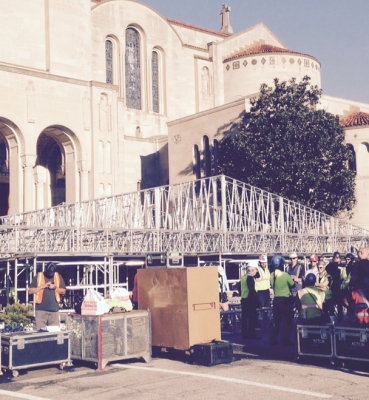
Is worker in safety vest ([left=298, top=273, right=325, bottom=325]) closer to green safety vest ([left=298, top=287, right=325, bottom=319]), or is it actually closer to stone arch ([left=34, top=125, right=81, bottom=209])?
green safety vest ([left=298, top=287, right=325, bottom=319])

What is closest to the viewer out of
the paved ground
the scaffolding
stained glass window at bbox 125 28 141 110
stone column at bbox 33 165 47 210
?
the paved ground

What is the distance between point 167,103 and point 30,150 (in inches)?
686

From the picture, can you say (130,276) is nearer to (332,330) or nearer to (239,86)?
(332,330)

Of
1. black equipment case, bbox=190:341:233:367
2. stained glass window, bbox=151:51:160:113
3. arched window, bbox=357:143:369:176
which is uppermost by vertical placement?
stained glass window, bbox=151:51:160:113

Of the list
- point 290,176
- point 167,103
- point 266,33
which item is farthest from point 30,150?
point 266,33

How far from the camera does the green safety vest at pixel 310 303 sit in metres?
12.8

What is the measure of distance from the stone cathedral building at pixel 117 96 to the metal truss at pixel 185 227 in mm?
5111

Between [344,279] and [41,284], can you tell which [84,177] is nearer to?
[344,279]

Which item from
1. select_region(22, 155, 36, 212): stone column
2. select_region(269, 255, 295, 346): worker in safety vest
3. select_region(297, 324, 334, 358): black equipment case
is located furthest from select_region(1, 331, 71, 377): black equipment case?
select_region(22, 155, 36, 212): stone column

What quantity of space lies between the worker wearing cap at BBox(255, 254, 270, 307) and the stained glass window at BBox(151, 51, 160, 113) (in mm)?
34597

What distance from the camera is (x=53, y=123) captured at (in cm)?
3588

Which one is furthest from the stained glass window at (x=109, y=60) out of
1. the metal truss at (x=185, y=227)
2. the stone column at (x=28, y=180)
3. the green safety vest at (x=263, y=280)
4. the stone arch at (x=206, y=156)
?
the green safety vest at (x=263, y=280)

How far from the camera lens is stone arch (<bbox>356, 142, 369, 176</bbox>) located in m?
40.3

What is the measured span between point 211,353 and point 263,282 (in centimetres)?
485
